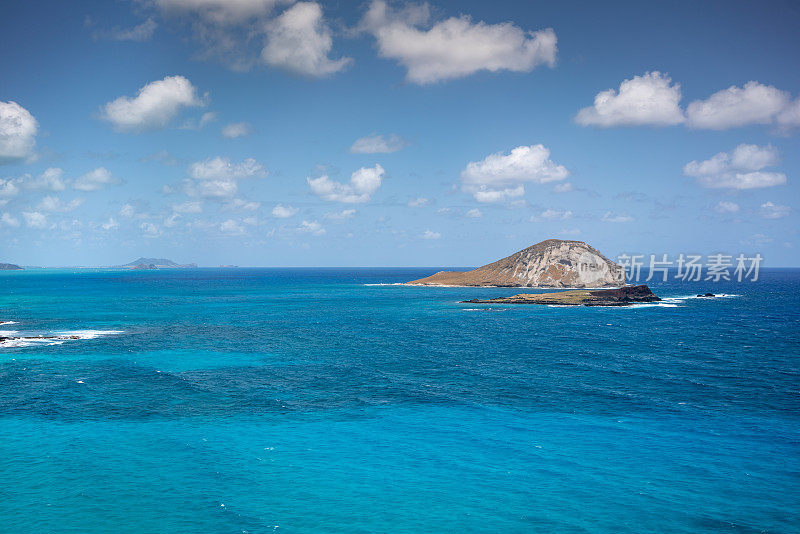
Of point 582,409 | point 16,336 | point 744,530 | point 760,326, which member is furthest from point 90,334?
point 760,326

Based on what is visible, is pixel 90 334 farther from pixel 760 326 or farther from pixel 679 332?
pixel 760 326

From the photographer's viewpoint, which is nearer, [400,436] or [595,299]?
[400,436]

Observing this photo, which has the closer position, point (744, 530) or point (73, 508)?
point (744, 530)

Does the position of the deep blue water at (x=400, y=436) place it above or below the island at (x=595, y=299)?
below

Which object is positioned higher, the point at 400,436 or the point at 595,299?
the point at 595,299

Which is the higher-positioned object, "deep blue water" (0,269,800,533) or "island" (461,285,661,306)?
"island" (461,285,661,306)

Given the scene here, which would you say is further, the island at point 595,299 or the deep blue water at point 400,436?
the island at point 595,299

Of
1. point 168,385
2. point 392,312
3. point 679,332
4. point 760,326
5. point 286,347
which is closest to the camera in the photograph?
point 168,385

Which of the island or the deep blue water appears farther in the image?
the island
